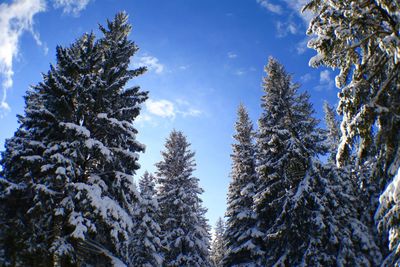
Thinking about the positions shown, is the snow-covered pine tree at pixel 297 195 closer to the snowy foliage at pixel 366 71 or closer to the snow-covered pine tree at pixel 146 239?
the snowy foliage at pixel 366 71

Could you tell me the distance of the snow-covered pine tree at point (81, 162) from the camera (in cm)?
1012

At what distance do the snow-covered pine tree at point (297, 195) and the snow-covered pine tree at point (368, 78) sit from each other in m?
6.72

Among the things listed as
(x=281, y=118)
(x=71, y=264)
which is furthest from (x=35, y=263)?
(x=281, y=118)

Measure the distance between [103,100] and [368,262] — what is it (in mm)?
14348

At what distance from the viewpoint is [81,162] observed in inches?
474

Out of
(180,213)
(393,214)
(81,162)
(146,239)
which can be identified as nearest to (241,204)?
(180,213)

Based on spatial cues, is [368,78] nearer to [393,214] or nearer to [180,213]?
[393,214]

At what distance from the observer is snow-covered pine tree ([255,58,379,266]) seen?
13.6 m

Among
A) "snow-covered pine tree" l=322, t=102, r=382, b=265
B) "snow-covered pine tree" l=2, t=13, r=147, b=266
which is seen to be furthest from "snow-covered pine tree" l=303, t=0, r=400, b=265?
"snow-covered pine tree" l=2, t=13, r=147, b=266

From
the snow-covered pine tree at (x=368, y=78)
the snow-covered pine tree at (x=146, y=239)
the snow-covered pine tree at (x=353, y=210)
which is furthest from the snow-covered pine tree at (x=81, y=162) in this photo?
the snow-covered pine tree at (x=353, y=210)

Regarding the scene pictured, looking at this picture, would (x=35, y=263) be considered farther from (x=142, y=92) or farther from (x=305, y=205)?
(x=305, y=205)

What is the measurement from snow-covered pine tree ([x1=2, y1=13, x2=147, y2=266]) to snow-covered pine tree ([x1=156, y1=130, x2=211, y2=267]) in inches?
430

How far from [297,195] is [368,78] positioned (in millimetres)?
8386

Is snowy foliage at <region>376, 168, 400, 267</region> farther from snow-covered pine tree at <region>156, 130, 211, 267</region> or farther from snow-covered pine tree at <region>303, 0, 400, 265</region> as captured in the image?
snow-covered pine tree at <region>156, 130, 211, 267</region>
